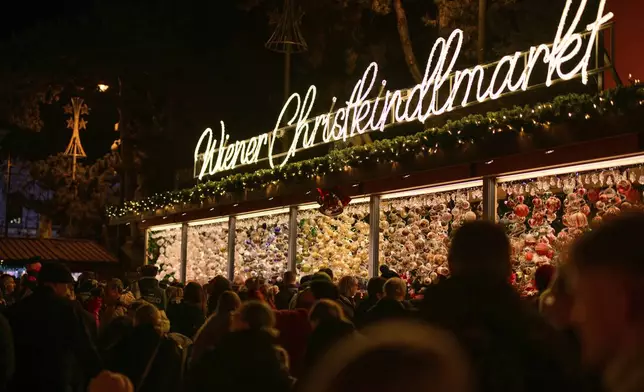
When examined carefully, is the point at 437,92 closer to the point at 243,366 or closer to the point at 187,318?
the point at 187,318

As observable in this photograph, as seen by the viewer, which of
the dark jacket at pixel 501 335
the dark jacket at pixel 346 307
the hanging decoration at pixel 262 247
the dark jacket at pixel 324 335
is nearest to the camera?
the dark jacket at pixel 501 335

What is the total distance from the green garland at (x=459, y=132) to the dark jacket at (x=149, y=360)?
6362mm

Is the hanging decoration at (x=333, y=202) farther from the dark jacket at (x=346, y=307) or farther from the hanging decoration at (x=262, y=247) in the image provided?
the dark jacket at (x=346, y=307)

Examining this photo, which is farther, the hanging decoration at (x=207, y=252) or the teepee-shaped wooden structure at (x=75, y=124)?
the teepee-shaped wooden structure at (x=75, y=124)

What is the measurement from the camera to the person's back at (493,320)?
2775 mm

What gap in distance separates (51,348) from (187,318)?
97.9 inches

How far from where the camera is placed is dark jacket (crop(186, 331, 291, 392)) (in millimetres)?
4926

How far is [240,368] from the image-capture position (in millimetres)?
5031

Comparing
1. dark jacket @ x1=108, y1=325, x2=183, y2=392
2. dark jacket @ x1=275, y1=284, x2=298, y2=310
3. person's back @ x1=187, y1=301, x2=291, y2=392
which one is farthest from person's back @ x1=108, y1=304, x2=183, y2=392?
dark jacket @ x1=275, y1=284, x2=298, y2=310

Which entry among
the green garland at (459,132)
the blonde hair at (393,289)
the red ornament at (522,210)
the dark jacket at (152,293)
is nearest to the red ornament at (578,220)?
the red ornament at (522,210)

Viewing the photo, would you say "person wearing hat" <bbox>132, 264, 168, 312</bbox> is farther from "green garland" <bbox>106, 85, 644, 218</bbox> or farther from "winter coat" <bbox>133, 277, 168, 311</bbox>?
"green garland" <bbox>106, 85, 644, 218</bbox>

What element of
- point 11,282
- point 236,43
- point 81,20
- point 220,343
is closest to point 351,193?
point 11,282

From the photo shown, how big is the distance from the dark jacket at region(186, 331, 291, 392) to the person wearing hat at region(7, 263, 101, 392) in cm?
234

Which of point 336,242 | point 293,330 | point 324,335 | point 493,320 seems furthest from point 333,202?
point 493,320
